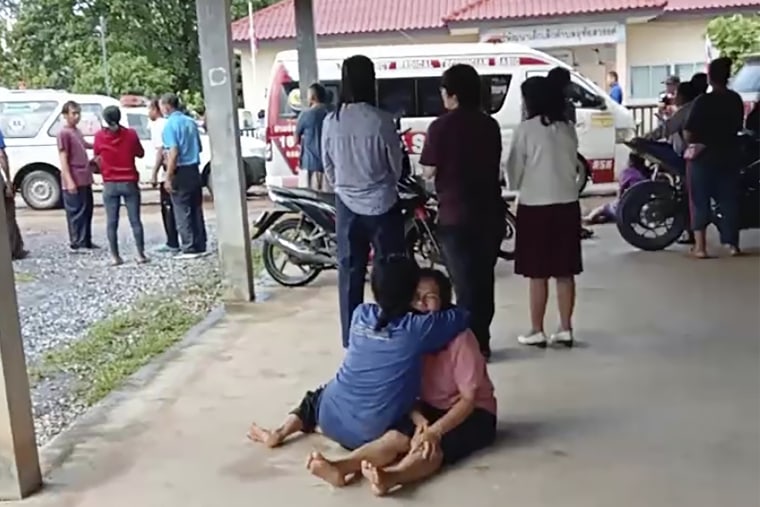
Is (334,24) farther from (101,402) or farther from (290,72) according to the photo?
(101,402)

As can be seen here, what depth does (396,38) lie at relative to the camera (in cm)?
2183

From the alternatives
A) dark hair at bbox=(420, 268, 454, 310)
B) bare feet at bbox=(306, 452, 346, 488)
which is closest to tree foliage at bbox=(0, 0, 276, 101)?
dark hair at bbox=(420, 268, 454, 310)

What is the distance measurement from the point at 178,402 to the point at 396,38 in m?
17.5

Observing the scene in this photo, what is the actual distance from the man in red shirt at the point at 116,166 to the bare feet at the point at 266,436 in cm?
581

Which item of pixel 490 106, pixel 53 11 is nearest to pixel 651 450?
pixel 490 106

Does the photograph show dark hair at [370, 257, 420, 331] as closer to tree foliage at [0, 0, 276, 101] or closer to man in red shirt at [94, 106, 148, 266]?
man in red shirt at [94, 106, 148, 266]

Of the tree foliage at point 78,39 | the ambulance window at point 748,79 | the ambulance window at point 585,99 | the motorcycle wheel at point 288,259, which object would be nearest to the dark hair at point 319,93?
the motorcycle wheel at point 288,259

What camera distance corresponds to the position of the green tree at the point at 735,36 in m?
19.6

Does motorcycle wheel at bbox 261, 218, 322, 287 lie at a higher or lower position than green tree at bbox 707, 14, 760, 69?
lower

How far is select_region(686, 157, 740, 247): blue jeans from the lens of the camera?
825 cm

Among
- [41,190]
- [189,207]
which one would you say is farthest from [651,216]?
[41,190]

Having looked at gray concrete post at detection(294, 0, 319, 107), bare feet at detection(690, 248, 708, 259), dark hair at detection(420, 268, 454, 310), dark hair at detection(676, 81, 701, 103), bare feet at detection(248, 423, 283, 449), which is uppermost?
gray concrete post at detection(294, 0, 319, 107)

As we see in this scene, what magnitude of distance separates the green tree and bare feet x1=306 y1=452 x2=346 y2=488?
17.5m

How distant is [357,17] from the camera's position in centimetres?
2248
